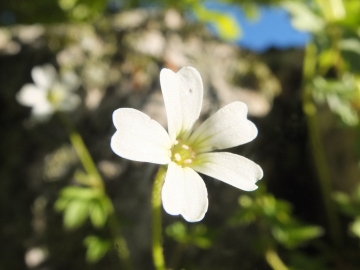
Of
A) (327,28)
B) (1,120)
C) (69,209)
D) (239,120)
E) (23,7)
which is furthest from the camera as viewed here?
(23,7)

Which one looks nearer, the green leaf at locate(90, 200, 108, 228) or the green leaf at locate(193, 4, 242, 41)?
the green leaf at locate(90, 200, 108, 228)

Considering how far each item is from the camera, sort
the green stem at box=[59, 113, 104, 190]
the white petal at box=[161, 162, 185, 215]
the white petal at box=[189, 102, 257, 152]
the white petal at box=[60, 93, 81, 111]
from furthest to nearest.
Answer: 1. the white petal at box=[60, 93, 81, 111]
2. the green stem at box=[59, 113, 104, 190]
3. the white petal at box=[189, 102, 257, 152]
4. the white petal at box=[161, 162, 185, 215]

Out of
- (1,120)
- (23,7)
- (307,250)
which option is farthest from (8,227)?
(23,7)

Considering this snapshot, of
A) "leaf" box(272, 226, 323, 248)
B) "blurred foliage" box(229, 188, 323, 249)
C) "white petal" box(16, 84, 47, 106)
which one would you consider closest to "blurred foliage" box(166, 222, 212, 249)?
"blurred foliage" box(229, 188, 323, 249)

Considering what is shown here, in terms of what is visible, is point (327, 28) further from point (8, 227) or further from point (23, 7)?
point (23, 7)

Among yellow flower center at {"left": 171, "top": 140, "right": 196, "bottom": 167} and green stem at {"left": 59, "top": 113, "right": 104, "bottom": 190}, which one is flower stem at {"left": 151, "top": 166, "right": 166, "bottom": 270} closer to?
yellow flower center at {"left": 171, "top": 140, "right": 196, "bottom": 167}

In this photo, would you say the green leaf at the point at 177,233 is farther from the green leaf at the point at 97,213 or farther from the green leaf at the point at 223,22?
the green leaf at the point at 223,22
